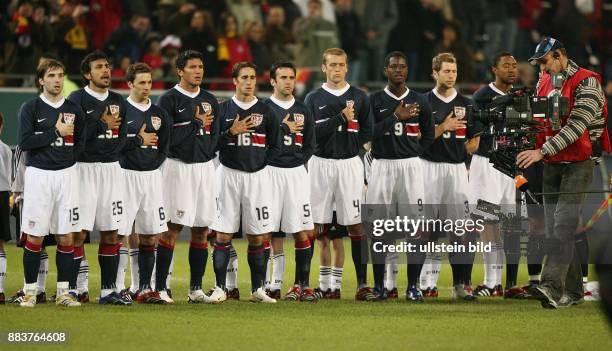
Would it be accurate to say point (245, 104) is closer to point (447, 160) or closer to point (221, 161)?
point (221, 161)

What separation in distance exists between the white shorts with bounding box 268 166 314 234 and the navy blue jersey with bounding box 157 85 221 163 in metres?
0.62

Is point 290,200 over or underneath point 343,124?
underneath

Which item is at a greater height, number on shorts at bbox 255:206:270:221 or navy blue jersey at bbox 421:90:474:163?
navy blue jersey at bbox 421:90:474:163

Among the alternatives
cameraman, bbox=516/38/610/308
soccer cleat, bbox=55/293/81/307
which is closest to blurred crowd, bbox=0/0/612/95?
soccer cleat, bbox=55/293/81/307

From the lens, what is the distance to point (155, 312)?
34.3 feet

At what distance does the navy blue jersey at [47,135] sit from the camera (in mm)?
10477

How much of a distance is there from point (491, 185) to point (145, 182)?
351cm

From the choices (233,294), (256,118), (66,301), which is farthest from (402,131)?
(66,301)

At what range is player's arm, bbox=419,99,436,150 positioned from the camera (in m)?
11.9

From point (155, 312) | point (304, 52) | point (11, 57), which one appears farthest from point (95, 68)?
point (304, 52)

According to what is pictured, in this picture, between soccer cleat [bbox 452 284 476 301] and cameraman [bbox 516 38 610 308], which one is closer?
cameraman [bbox 516 38 610 308]

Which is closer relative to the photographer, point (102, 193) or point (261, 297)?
point (102, 193)

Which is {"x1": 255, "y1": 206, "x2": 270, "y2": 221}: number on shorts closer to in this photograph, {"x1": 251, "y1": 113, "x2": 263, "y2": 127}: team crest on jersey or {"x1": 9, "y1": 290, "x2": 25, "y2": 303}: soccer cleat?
{"x1": 251, "y1": 113, "x2": 263, "y2": 127}: team crest on jersey

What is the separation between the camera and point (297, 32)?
19.3 meters
